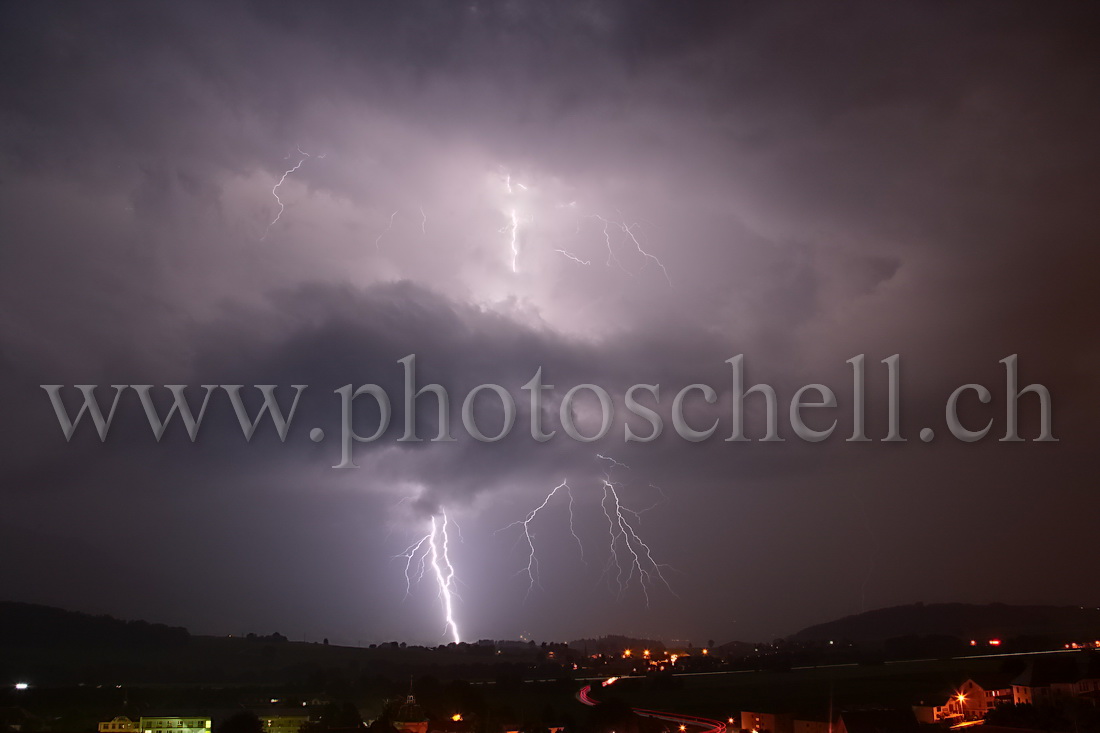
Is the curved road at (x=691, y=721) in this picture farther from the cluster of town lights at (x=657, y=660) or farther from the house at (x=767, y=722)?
the cluster of town lights at (x=657, y=660)

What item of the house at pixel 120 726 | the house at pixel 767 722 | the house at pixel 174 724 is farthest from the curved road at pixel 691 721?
the house at pixel 120 726

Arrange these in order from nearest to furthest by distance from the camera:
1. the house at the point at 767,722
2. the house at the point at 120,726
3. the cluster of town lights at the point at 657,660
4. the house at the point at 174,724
→ the house at the point at 767,722, the house at the point at 120,726, the house at the point at 174,724, the cluster of town lights at the point at 657,660

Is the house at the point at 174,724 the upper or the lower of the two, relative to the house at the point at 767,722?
lower

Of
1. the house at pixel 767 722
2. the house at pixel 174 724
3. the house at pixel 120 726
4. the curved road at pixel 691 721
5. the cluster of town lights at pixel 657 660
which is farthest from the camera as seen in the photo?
the cluster of town lights at pixel 657 660

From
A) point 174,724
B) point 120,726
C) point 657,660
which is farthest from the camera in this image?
point 657,660

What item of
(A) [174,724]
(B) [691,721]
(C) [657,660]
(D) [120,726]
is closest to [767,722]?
(B) [691,721]

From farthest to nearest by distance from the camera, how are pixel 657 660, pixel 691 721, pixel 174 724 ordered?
pixel 657 660
pixel 174 724
pixel 691 721

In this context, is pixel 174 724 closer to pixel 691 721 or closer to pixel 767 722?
pixel 691 721

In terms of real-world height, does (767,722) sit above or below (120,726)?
above

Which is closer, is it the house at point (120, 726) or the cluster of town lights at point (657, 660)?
the house at point (120, 726)

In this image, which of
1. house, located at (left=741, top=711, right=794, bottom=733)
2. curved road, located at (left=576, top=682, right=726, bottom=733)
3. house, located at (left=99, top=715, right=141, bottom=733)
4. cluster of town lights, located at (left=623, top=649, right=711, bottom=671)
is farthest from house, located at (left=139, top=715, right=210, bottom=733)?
cluster of town lights, located at (left=623, top=649, right=711, bottom=671)

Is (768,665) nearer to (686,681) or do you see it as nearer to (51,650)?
(686,681)

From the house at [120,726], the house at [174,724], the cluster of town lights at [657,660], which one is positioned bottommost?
the cluster of town lights at [657,660]
